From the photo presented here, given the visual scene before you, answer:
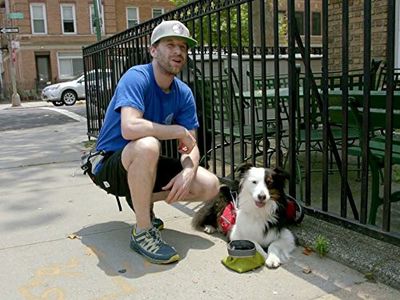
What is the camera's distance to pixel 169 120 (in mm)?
3426

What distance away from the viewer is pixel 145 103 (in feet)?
10.8

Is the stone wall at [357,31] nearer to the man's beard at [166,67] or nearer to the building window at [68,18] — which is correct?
the man's beard at [166,67]

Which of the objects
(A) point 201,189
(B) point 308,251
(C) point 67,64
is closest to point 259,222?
(B) point 308,251

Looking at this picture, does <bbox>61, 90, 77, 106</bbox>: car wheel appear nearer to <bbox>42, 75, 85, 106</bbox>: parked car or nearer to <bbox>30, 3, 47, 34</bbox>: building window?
<bbox>42, 75, 85, 106</bbox>: parked car

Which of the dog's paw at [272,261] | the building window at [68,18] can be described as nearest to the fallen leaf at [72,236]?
the dog's paw at [272,261]

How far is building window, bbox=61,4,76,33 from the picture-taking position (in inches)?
1249

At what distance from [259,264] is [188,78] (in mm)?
2434

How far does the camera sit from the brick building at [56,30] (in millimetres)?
30906

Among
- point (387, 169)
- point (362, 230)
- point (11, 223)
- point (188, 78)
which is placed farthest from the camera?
point (188, 78)

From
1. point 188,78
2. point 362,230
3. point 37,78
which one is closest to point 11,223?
point 188,78

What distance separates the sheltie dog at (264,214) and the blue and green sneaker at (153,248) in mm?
438

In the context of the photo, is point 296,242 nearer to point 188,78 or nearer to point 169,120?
point 169,120

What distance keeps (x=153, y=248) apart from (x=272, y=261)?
0.78m

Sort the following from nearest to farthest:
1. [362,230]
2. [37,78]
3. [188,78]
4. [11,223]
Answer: [362,230]
[11,223]
[188,78]
[37,78]
